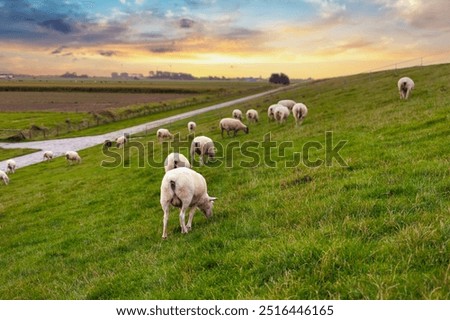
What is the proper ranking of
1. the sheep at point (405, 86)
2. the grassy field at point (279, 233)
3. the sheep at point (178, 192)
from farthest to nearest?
1. the sheep at point (405, 86)
2. the sheep at point (178, 192)
3. the grassy field at point (279, 233)

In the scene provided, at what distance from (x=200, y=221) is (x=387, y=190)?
5.18m

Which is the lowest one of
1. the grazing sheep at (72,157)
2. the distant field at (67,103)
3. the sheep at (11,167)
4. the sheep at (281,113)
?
the sheep at (11,167)

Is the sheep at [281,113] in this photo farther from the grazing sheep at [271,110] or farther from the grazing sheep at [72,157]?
the grazing sheep at [72,157]

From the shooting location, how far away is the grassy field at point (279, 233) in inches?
194

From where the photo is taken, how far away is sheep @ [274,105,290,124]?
29594 mm

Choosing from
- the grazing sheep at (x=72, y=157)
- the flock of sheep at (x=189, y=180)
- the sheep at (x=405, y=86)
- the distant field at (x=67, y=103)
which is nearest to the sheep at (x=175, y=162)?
the flock of sheep at (x=189, y=180)

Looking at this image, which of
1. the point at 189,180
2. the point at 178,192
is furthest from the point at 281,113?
the point at 178,192

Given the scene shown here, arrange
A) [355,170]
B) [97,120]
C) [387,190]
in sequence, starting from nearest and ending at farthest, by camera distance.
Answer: [387,190] < [355,170] < [97,120]

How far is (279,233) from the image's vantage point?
7.09 m

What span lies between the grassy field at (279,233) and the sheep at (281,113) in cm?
1160

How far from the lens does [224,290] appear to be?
17.6 feet

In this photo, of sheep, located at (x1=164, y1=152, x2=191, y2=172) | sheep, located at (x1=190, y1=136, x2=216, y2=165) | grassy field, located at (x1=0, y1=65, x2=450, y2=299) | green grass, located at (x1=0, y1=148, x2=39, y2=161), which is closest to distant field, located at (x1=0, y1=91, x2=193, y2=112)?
green grass, located at (x1=0, y1=148, x2=39, y2=161)
